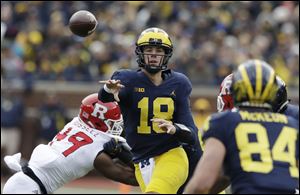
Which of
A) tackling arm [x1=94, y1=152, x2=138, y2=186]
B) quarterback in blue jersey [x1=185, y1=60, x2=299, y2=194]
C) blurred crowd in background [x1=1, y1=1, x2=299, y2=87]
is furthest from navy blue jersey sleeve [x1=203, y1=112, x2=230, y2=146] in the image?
blurred crowd in background [x1=1, y1=1, x2=299, y2=87]

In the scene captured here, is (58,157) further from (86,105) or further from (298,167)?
(298,167)

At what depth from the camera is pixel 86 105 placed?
253 inches

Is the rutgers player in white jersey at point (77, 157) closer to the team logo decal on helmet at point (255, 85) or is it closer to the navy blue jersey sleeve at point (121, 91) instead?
the navy blue jersey sleeve at point (121, 91)

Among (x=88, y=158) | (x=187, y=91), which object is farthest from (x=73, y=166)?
(x=187, y=91)

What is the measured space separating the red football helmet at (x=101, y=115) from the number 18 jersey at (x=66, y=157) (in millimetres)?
116

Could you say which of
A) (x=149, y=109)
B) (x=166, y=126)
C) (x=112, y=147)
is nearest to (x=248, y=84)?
(x=166, y=126)

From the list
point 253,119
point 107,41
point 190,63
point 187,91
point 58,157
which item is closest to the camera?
point 253,119

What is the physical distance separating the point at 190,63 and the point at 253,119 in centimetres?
1069

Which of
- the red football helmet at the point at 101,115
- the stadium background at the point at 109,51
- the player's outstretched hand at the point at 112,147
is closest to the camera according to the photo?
the player's outstretched hand at the point at 112,147

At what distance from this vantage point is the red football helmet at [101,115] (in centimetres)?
636

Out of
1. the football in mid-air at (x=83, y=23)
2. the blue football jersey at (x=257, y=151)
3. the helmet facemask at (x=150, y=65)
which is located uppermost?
the football in mid-air at (x=83, y=23)

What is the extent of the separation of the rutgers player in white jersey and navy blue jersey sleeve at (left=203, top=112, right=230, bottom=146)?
1861 millimetres

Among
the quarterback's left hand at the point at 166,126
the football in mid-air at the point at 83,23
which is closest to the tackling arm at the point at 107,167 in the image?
the quarterback's left hand at the point at 166,126

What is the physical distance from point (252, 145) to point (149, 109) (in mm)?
2280
